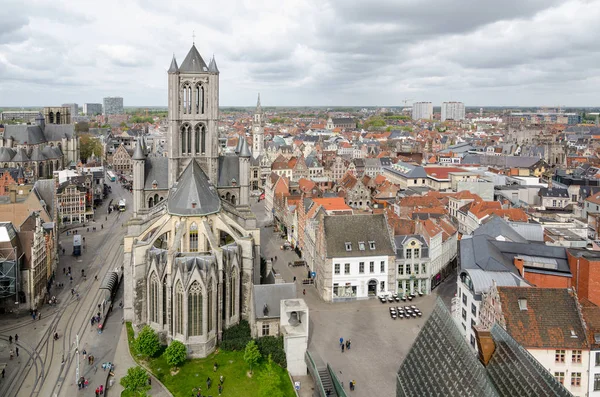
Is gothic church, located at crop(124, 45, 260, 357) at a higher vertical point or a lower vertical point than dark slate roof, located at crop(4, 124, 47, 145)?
lower

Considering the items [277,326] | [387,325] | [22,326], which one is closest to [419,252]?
[387,325]

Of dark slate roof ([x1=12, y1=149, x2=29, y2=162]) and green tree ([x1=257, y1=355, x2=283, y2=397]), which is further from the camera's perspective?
dark slate roof ([x1=12, y1=149, x2=29, y2=162])

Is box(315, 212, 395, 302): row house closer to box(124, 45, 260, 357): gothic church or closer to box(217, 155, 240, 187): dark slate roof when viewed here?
box(124, 45, 260, 357): gothic church

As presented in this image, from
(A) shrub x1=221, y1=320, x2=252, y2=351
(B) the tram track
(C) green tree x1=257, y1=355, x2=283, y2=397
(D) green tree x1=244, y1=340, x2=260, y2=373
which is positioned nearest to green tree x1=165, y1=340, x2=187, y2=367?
(A) shrub x1=221, y1=320, x2=252, y2=351

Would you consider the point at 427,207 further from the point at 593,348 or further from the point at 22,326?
the point at 22,326

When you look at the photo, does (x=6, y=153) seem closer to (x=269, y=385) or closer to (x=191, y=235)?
(x=191, y=235)

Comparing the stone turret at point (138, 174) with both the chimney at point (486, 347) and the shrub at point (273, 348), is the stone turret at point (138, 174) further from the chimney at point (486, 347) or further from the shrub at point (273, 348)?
the chimney at point (486, 347)
